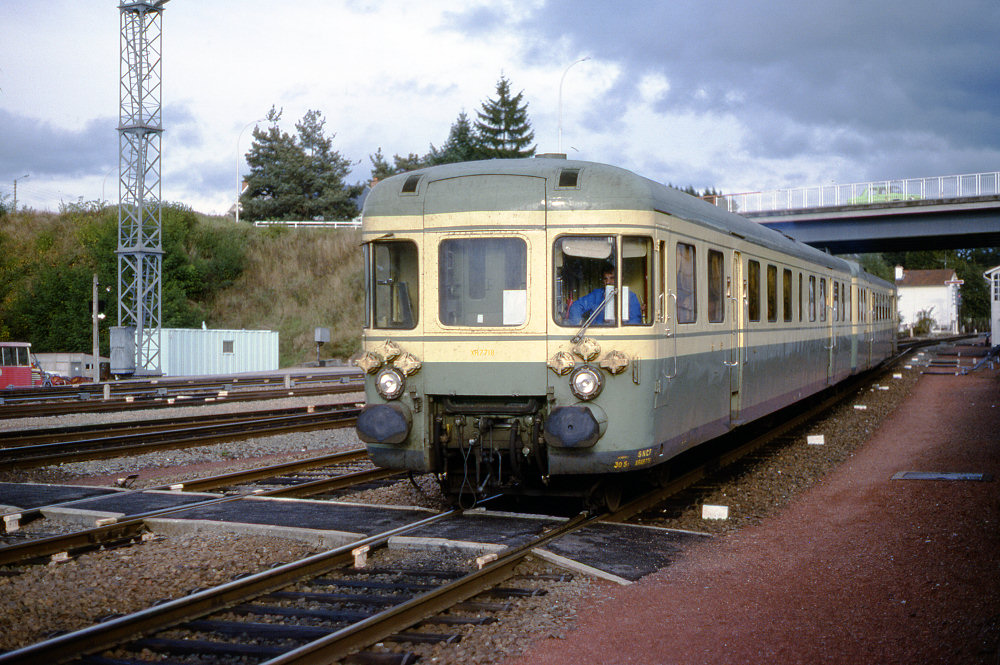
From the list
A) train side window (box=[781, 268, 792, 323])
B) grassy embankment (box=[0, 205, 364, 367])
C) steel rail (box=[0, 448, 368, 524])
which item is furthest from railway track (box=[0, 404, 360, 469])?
grassy embankment (box=[0, 205, 364, 367])

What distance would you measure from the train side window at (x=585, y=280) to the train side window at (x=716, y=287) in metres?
2.25

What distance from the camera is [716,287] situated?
10359 mm

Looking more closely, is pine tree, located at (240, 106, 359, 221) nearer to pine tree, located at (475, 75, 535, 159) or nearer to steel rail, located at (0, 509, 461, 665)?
pine tree, located at (475, 75, 535, 159)

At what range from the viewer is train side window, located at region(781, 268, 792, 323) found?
1399 centimetres

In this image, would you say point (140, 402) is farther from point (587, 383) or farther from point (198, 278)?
point (198, 278)

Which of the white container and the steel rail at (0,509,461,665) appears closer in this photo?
the steel rail at (0,509,461,665)

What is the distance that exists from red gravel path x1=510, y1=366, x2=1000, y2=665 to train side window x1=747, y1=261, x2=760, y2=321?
7.90 ft

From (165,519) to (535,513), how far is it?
3.46 metres

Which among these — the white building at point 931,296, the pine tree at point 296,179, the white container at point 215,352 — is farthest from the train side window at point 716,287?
the white building at point 931,296

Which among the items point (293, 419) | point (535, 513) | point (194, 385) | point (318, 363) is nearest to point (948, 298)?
point (318, 363)

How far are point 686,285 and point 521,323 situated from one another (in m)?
2.04

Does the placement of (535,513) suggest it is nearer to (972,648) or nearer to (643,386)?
(643,386)

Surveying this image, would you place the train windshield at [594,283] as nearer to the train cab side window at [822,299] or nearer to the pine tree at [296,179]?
the train cab side window at [822,299]

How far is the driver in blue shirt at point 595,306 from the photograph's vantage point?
8180mm
